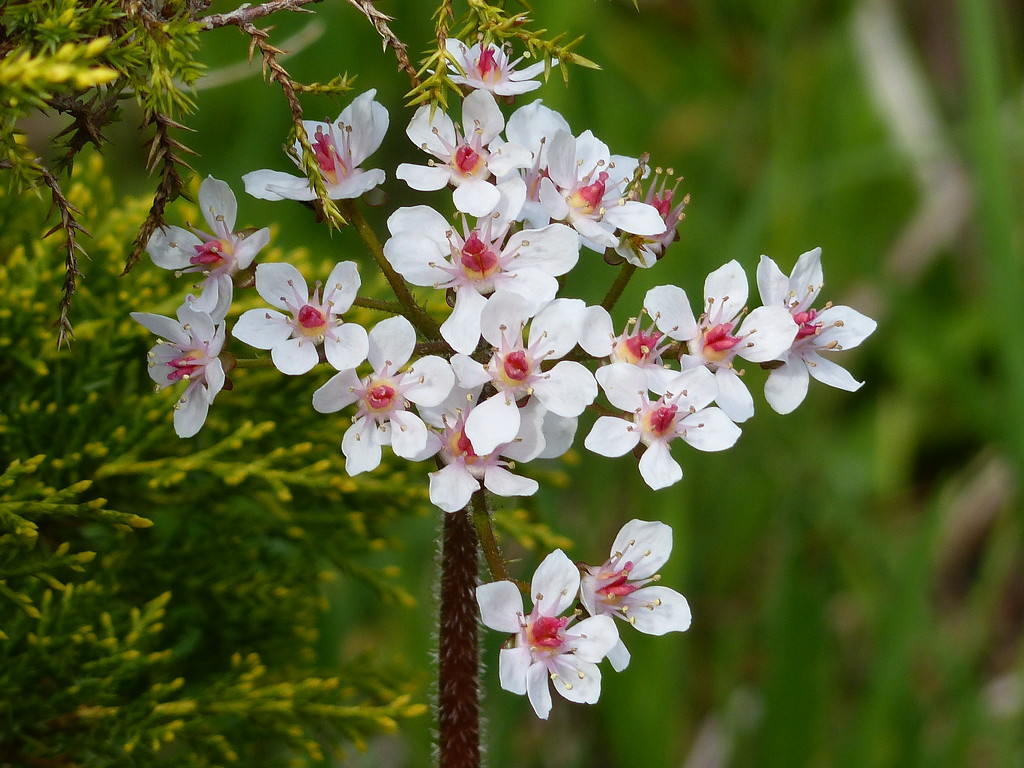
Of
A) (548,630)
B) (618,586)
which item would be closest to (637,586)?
(618,586)

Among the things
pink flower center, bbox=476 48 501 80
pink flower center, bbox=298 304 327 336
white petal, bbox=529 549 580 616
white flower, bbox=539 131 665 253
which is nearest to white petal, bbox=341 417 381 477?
pink flower center, bbox=298 304 327 336

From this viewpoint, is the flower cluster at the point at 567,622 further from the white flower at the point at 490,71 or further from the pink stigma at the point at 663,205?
the white flower at the point at 490,71

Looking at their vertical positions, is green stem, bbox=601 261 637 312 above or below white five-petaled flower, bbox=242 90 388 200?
below

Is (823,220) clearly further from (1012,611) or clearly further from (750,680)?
(750,680)

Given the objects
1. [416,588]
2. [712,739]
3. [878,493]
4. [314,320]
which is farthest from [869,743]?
[314,320]

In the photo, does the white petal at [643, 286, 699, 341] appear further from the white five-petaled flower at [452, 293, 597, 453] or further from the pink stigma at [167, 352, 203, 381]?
the pink stigma at [167, 352, 203, 381]

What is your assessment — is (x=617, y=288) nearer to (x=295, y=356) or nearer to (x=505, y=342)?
(x=505, y=342)
